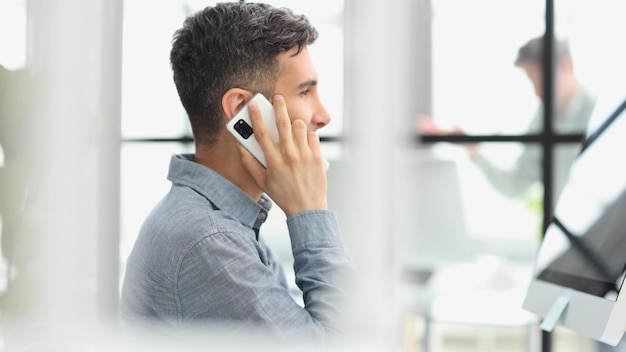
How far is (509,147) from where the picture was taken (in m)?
2.54

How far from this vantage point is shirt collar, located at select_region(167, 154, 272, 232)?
37.2 inches

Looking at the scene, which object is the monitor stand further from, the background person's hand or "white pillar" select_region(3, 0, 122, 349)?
the background person's hand

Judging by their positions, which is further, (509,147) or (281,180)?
(509,147)

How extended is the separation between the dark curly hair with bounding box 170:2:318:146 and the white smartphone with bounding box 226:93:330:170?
0.06 meters

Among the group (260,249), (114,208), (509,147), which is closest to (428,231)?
(509,147)

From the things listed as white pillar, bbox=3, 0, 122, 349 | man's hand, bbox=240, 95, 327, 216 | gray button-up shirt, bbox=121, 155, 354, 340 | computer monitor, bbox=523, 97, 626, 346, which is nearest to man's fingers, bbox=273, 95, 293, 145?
man's hand, bbox=240, 95, 327, 216

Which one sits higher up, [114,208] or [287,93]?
[287,93]

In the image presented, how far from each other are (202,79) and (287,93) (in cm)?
13

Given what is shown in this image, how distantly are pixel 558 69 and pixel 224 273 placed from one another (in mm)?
1881

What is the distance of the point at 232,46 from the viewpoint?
0.97m

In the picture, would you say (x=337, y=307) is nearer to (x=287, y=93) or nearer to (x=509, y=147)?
(x=287, y=93)

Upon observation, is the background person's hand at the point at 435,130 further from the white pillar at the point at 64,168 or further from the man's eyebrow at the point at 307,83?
the white pillar at the point at 64,168

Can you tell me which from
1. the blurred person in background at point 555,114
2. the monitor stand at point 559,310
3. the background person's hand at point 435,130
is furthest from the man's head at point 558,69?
the monitor stand at point 559,310

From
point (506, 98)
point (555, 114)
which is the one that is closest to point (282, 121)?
point (555, 114)
